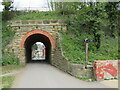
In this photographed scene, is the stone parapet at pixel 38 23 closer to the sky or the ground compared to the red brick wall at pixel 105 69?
closer to the sky

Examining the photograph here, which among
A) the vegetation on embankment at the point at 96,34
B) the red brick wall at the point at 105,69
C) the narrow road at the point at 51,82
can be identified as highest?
the vegetation on embankment at the point at 96,34

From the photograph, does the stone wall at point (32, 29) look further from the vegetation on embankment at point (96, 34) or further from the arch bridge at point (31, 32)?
the vegetation on embankment at point (96, 34)

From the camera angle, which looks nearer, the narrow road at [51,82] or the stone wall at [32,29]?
the narrow road at [51,82]

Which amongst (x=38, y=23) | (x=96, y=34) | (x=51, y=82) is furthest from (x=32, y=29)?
(x=51, y=82)

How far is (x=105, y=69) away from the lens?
980cm

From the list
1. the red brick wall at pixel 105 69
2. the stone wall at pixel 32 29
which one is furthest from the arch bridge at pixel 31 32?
the red brick wall at pixel 105 69

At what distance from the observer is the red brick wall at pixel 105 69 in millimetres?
9625

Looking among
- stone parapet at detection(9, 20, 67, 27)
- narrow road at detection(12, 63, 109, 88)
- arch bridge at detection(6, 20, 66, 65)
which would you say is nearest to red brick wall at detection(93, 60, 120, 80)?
narrow road at detection(12, 63, 109, 88)

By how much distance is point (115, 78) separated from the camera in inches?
392

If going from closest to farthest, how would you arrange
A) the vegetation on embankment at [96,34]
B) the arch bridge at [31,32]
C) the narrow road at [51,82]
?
the narrow road at [51,82] → the vegetation on embankment at [96,34] → the arch bridge at [31,32]

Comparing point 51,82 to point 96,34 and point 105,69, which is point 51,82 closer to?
point 105,69

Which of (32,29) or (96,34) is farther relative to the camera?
(32,29)

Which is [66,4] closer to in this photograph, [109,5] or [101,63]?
[109,5]

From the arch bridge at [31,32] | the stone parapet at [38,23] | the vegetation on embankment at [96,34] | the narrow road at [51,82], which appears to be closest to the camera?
the narrow road at [51,82]
